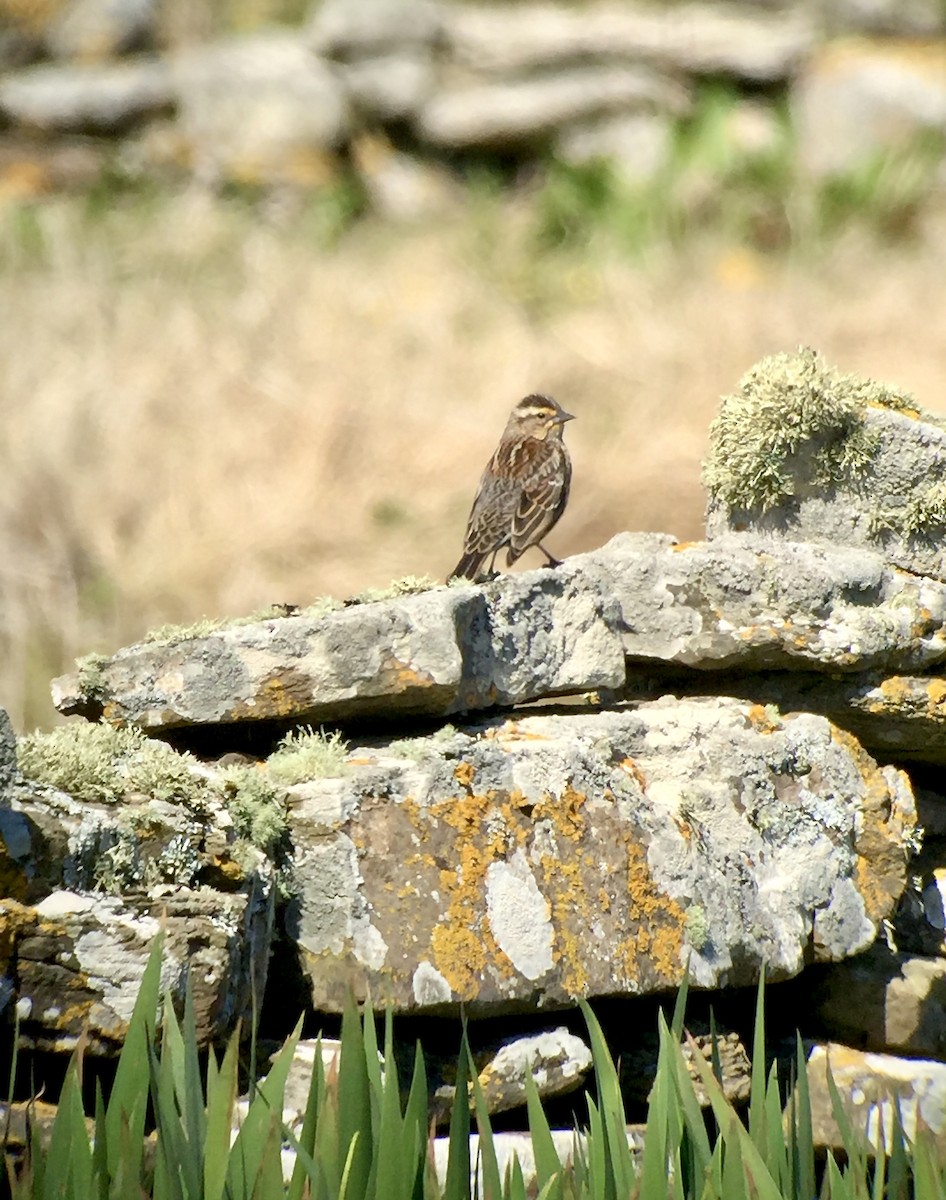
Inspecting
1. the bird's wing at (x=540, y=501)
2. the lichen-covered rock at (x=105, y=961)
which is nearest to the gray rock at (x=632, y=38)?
the bird's wing at (x=540, y=501)

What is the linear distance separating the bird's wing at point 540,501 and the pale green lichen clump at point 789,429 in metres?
1.29

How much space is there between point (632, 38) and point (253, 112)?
412cm

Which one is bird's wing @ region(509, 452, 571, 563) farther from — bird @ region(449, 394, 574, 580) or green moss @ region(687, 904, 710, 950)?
green moss @ region(687, 904, 710, 950)

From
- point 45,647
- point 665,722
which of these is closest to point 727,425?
point 665,722

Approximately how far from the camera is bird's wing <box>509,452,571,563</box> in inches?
228

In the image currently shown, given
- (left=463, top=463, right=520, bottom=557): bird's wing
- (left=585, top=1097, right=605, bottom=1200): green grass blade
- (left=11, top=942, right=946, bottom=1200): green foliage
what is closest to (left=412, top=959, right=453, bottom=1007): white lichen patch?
(left=11, top=942, right=946, bottom=1200): green foliage

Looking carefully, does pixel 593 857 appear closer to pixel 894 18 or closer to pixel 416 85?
pixel 416 85

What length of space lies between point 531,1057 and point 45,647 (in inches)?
340

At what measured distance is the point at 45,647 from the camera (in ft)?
37.9

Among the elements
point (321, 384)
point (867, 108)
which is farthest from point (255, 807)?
point (867, 108)

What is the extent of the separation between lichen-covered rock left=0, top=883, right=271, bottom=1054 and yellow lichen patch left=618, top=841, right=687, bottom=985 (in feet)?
2.91

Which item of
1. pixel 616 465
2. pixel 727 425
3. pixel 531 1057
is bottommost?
pixel 531 1057

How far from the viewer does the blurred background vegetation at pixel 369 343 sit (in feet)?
40.6

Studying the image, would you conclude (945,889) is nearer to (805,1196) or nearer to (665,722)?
(665,722)
